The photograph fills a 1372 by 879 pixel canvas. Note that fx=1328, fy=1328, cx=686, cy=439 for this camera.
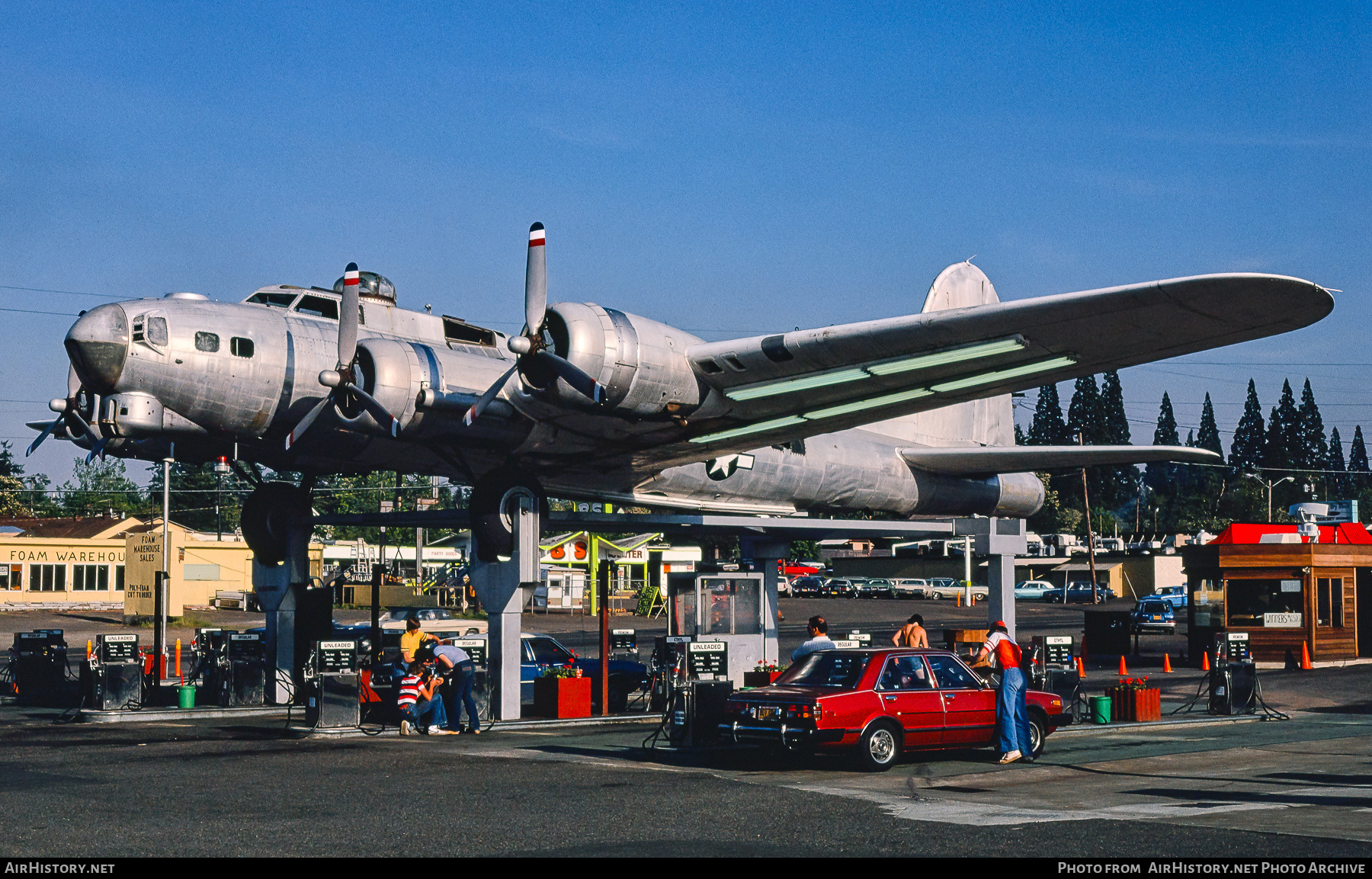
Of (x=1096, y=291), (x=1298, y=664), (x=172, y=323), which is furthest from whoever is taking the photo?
(x=1298, y=664)

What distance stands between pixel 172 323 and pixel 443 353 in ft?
14.5

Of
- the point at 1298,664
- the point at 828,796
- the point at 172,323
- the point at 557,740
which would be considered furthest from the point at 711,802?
the point at 1298,664

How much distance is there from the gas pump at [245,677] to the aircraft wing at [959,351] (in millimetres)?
9069

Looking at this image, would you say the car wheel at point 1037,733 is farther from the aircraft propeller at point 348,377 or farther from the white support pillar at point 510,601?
the aircraft propeller at point 348,377

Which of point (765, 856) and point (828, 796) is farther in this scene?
point (828, 796)

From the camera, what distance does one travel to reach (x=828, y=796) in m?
13.4

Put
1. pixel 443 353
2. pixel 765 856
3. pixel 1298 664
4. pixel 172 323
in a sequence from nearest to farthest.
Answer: pixel 765 856 < pixel 172 323 < pixel 443 353 < pixel 1298 664

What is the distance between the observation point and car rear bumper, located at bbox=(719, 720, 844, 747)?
50.5ft

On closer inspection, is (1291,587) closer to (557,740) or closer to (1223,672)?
(1223,672)

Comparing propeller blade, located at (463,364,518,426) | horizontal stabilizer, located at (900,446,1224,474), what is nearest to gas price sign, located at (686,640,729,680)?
propeller blade, located at (463,364,518,426)

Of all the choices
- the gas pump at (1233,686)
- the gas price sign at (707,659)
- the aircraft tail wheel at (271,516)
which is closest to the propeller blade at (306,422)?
the aircraft tail wheel at (271,516)

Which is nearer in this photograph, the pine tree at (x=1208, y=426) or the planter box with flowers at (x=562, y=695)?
the planter box with flowers at (x=562, y=695)

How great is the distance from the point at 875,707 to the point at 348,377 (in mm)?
10528

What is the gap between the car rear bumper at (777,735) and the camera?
15383mm
